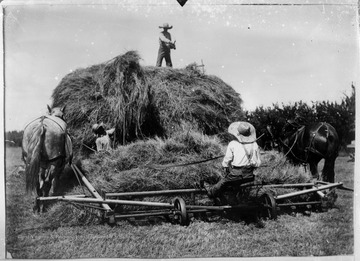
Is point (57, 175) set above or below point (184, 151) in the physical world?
below

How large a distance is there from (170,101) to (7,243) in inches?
108

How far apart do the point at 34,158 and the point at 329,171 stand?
350 centimetres

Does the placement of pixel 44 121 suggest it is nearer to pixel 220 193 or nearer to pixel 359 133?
pixel 220 193

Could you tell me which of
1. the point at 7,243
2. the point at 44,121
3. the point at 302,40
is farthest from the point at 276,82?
the point at 7,243

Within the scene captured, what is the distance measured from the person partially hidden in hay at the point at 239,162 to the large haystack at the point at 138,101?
1.53 meters

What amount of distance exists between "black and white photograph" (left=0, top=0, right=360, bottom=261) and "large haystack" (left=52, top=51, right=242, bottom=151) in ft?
0.64

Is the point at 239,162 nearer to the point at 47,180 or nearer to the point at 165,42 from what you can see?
the point at 165,42

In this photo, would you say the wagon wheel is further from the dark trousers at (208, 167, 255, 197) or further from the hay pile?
the dark trousers at (208, 167, 255, 197)

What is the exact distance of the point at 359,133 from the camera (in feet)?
15.3

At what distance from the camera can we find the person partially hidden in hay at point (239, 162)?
4250mm

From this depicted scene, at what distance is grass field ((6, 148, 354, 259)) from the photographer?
13.8 ft

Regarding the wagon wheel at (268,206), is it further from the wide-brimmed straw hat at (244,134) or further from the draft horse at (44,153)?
the draft horse at (44,153)

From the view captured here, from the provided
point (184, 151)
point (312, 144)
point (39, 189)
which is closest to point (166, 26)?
point (184, 151)

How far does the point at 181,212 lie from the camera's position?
13.6ft
